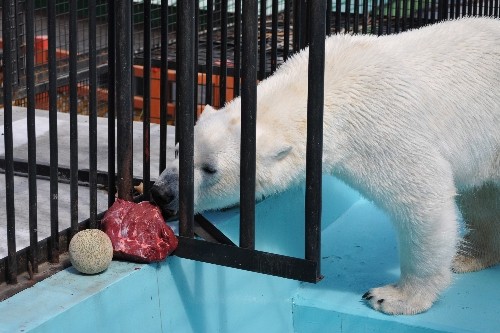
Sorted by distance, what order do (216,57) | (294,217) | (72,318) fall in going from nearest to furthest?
(72,318) < (294,217) < (216,57)

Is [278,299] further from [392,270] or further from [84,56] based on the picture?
[84,56]

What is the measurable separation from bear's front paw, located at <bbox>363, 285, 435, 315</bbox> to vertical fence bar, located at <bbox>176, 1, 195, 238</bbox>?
895 mm

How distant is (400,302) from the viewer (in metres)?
3.41

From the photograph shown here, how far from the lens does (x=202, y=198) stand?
3316 millimetres

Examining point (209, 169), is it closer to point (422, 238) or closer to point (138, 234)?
point (138, 234)

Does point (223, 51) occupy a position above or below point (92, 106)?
above

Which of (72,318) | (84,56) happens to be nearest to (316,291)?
(72,318)

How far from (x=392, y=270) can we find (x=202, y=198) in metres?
1.03

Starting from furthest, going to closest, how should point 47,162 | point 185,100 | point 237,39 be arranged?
1. point 47,162
2. point 237,39
3. point 185,100

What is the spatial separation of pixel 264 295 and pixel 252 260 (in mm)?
857

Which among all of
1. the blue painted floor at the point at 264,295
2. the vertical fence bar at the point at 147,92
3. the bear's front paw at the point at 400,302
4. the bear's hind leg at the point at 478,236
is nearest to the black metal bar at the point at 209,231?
the blue painted floor at the point at 264,295

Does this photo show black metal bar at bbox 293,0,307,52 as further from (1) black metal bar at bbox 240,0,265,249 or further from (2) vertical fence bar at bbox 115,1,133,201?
(1) black metal bar at bbox 240,0,265,249

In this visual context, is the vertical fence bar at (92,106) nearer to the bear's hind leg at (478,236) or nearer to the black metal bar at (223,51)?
the black metal bar at (223,51)

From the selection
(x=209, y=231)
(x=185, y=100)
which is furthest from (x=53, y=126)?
(x=209, y=231)
